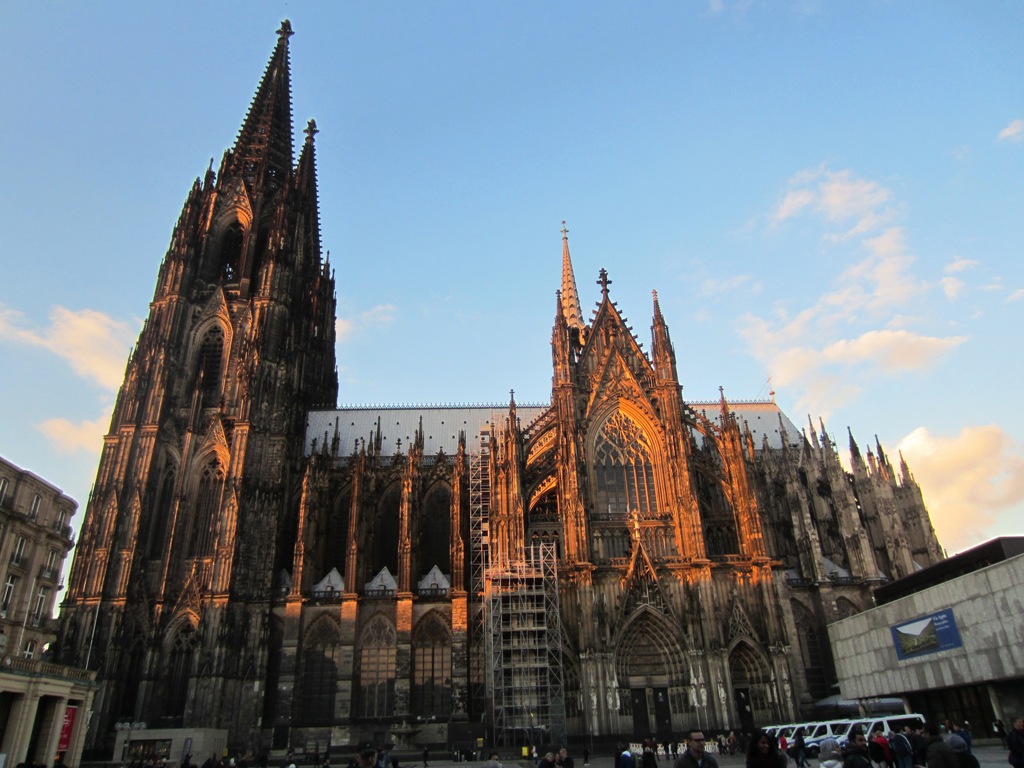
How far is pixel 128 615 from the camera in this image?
3956 cm

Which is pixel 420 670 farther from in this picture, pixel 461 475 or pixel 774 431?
pixel 774 431

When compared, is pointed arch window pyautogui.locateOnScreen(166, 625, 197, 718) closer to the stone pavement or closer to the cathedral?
the cathedral

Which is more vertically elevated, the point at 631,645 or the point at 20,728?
the point at 631,645

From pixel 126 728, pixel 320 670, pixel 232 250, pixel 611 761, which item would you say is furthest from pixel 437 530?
pixel 232 250

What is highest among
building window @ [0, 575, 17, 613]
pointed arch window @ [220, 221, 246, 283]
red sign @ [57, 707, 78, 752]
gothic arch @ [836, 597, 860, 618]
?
pointed arch window @ [220, 221, 246, 283]

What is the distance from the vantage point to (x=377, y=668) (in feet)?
132

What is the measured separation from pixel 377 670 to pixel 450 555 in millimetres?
7506

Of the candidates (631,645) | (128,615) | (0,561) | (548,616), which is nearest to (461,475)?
(548,616)

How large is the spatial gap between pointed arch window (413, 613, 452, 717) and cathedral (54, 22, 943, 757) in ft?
0.44

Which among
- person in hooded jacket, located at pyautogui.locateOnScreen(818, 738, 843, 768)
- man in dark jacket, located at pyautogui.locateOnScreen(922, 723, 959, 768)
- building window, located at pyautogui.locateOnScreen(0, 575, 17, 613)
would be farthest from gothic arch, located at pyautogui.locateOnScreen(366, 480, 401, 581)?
man in dark jacket, located at pyautogui.locateOnScreen(922, 723, 959, 768)

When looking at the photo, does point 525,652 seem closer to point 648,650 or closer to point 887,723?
point 648,650

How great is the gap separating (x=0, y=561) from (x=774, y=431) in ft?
161

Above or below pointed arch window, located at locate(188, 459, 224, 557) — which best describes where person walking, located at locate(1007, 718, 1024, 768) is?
below

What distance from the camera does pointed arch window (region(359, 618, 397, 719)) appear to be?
3924 cm
